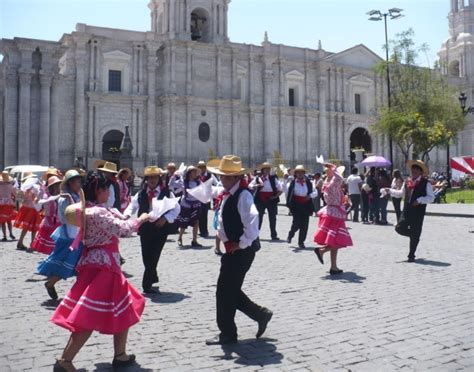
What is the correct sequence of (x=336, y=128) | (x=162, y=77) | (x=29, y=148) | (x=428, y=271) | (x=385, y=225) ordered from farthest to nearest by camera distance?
(x=336, y=128), (x=162, y=77), (x=29, y=148), (x=385, y=225), (x=428, y=271)

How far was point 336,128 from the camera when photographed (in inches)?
1852

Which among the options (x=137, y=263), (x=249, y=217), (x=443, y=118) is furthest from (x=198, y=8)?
(x=249, y=217)

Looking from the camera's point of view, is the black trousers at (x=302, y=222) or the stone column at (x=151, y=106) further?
the stone column at (x=151, y=106)

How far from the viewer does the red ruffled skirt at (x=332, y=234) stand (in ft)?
26.1

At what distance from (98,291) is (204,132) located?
121ft

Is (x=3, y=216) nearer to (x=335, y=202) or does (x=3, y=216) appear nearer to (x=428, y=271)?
(x=335, y=202)

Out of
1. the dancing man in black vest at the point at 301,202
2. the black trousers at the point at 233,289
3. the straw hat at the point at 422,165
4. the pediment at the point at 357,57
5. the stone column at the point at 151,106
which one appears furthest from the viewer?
the pediment at the point at 357,57

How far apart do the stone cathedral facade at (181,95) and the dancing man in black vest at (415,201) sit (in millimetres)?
29211

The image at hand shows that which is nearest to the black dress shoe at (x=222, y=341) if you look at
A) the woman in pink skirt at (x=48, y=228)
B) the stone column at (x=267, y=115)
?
the woman in pink skirt at (x=48, y=228)

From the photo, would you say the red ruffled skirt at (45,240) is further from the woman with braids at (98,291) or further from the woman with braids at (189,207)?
the woman with braids at (98,291)

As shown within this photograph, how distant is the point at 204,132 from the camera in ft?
132

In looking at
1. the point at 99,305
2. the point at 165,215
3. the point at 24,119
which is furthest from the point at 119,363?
the point at 24,119

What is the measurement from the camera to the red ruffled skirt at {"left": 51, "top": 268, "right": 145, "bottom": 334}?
3859 mm

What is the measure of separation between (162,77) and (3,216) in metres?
28.3
